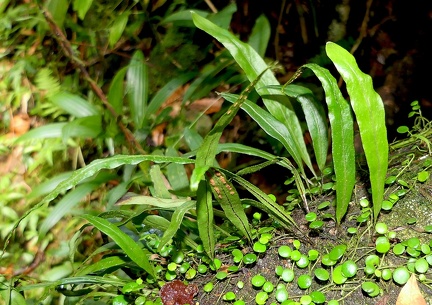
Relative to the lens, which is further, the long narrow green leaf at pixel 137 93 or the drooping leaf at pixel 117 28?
the drooping leaf at pixel 117 28

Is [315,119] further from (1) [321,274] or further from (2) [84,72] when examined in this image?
(2) [84,72]

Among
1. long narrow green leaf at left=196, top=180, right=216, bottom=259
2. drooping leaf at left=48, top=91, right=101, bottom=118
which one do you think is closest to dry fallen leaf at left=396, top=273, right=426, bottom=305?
long narrow green leaf at left=196, top=180, right=216, bottom=259

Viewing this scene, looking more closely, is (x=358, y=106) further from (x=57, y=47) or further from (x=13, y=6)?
(x=13, y=6)

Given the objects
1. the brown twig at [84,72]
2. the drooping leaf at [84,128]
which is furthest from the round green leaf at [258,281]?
the drooping leaf at [84,128]

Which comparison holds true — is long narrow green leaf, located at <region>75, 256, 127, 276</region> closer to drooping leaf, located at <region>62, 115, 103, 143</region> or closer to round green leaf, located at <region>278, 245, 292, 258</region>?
round green leaf, located at <region>278, 245, 292, 258</region>

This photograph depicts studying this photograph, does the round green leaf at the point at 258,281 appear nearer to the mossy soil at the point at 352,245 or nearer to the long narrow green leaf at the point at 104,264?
the mossy soil at the point at 352,245

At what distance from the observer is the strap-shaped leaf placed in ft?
2.19

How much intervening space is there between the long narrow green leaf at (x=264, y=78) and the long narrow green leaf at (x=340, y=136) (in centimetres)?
19

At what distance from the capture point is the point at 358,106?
0.62 metres

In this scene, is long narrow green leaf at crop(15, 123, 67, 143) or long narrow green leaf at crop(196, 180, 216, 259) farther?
long narrow green leaf at crop(15, 123, 67, 143)

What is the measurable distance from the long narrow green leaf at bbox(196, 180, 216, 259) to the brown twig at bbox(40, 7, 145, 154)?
2.68 feet

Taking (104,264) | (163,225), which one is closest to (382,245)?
(163,225)

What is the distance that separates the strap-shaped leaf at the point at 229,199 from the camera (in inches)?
26.3

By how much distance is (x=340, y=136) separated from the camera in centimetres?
68
